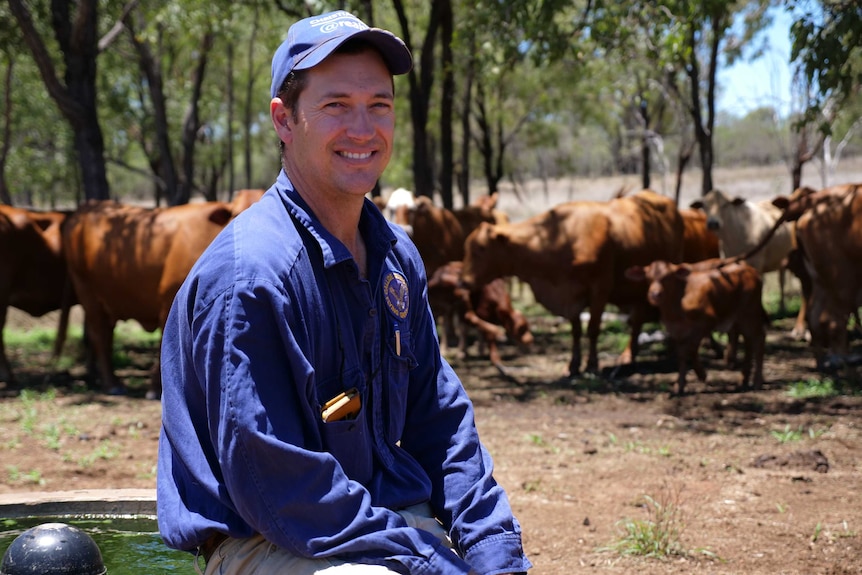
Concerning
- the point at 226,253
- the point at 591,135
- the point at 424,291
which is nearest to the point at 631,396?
the point at 424,291

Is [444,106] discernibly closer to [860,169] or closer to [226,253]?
A: [226,253]

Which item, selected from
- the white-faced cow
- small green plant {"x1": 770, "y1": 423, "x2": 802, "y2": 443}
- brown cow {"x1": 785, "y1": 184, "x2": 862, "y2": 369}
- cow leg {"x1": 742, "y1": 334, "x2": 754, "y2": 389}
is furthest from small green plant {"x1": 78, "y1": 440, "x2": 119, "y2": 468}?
the white-faced cow

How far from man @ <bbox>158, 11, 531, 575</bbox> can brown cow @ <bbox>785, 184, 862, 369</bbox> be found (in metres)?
8.73

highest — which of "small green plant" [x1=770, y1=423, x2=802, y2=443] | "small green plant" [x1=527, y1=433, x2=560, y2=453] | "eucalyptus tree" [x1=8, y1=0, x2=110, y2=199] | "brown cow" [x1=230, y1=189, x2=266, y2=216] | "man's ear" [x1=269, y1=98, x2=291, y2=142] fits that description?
"eucalyptus tree" [x1=8, y1=0, x2=110, y2=199]

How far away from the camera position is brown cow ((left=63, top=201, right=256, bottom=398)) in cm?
1023

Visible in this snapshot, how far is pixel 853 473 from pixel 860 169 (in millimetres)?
44057

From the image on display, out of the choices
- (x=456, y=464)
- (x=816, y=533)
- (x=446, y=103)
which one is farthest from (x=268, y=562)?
(x=446, y=103)

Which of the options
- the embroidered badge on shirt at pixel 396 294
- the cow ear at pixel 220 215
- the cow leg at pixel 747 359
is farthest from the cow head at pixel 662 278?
the embroidered badge on shirt at pixel 396 294

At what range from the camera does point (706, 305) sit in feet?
31.8

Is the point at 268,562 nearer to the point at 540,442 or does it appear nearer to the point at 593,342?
the point at 540,442

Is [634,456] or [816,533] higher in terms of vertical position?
[816,533]

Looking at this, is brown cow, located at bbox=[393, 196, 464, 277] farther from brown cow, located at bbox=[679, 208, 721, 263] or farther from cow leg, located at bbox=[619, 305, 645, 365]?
brown cow, located at bbox=[679, 208, 721, 263]

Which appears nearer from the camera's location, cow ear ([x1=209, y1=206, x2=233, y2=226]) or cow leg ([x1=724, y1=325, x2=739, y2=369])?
cow ear ([x1=209, y1=206, x2=233, y2=226])

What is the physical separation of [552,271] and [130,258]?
4.59 m
